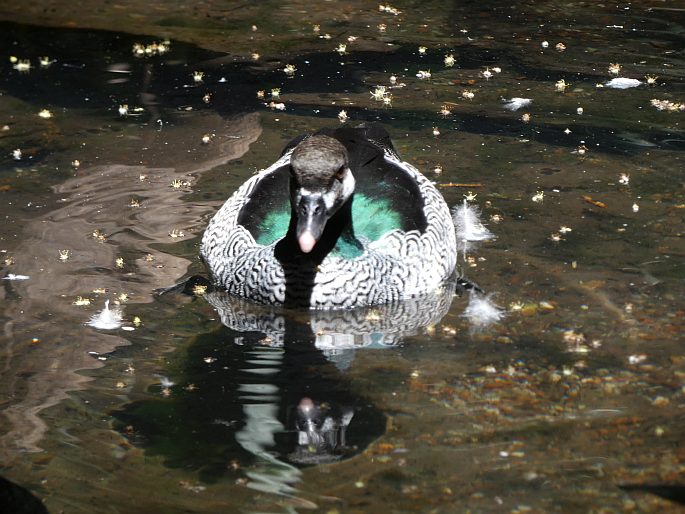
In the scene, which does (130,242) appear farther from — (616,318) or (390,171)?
(616,318)

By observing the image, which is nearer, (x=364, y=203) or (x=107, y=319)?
(x=107, y=319)

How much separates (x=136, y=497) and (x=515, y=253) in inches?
155

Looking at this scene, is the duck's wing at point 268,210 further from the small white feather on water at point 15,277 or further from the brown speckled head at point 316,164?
the small white feather on water at point 15,277

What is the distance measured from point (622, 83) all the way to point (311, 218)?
584 cm

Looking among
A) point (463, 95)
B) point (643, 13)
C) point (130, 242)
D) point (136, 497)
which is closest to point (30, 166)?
point (130, 242)

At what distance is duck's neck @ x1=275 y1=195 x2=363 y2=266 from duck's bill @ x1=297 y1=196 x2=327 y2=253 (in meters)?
0.46

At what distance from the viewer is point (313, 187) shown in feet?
25.4

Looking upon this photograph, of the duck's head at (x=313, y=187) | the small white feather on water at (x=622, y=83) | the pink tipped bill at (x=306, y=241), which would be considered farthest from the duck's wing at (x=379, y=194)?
the small white feather on water at (x=622, y=83)

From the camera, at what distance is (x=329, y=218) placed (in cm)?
800

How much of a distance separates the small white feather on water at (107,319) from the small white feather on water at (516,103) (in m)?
5.24

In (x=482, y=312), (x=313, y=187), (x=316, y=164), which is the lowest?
(x=482, y=312)

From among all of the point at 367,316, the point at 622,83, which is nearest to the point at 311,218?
the point at 367,316

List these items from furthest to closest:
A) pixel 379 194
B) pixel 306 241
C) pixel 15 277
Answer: pixel 379 194 < pixel 15 277 < pixel 306 241

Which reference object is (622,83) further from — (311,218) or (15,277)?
(15,277)
